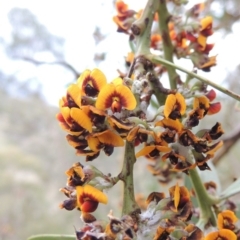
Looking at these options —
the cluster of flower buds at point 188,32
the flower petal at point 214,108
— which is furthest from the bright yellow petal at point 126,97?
the cluster of flower buds at point 188,32

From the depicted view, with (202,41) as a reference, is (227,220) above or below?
below

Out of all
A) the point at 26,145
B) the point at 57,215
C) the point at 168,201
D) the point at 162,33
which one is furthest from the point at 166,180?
the point at 26,145

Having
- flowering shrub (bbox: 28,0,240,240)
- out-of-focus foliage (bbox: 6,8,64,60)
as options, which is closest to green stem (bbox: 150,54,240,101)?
flowering shrub (bbox: 28,0,240,240)

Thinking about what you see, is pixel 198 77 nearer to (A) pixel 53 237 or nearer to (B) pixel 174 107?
(B) pixel 174 107

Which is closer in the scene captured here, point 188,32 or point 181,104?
point 181,104

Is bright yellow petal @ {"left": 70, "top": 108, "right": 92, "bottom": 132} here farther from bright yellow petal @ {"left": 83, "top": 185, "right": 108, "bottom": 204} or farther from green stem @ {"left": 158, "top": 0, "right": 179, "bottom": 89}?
green stem @ {"left": 158, "top": 0, "right": 179, "bottom": 89}

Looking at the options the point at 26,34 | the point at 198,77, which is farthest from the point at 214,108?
the point at 26,34
